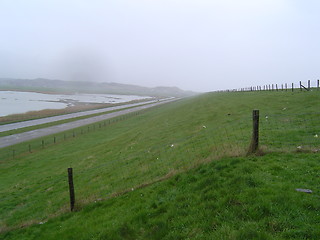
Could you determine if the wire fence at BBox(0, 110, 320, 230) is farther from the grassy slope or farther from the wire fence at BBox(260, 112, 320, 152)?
the grassy slope

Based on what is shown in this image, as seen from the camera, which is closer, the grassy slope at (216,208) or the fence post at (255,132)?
the grassy slope at (216,208)

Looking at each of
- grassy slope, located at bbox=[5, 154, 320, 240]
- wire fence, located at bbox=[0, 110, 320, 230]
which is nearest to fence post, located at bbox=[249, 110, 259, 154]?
wire fence, located at bbox=[0, 110, 320, 230]

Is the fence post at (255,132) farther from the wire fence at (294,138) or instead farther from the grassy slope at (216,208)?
the wire fence at (294,138)

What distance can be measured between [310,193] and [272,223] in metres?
2.20

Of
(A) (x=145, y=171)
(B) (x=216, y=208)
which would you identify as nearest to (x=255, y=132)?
(B) (x=216, y=208)

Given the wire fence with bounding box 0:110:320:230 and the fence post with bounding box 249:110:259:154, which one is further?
the wire fence with bounding box 0:110:320:230

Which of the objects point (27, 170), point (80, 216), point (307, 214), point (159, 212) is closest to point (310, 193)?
point (307, 214)

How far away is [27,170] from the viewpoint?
27234 millimetres

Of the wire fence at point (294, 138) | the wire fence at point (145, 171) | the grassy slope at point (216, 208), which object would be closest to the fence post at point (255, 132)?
the wire fence at point (145, 171)

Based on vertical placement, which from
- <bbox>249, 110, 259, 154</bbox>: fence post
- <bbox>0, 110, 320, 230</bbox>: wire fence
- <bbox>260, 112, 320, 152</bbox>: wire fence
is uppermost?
<bbox>249, 110, 259, 154</bbox>: fence post

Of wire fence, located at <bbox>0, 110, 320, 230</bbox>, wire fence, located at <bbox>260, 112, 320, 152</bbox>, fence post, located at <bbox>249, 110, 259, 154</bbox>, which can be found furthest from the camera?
wire fence, located at <bbox>0, 110, 320, 230</bbox>

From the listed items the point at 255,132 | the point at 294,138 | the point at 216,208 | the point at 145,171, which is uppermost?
the point at 255,132

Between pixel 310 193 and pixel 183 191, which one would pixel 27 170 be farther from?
pixel 310 193

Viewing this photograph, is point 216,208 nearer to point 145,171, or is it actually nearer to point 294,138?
point 145,171
